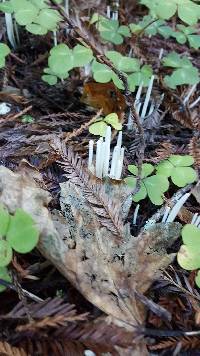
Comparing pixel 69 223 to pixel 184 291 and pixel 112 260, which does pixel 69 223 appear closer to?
pixel 112 260

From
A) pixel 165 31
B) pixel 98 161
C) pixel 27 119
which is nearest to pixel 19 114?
pixel 27 119

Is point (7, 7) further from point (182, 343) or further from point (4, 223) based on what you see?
point (182, 343)

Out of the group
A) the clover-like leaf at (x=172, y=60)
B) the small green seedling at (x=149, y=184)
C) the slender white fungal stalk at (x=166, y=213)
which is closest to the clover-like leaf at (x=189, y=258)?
the slender white fungal stalk at (x=166, y=213)

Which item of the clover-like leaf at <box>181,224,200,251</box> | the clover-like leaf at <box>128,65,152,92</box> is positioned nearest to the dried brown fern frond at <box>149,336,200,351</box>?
the clover-like leaf at <box>181,224,200,251</box>

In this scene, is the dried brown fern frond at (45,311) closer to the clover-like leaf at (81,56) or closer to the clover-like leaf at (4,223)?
the clover-like leaf at (4,223)

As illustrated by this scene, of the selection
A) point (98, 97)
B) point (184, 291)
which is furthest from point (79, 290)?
point (98, 97)

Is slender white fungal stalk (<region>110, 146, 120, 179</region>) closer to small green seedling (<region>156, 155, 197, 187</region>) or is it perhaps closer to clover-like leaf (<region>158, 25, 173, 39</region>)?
small green seedling (<region>156, 155, 197, 187</region>)
